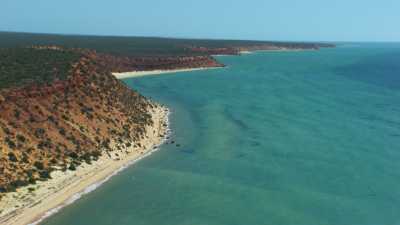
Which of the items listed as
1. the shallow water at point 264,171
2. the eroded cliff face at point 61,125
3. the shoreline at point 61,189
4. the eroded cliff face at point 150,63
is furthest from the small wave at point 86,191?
the eroded cliff face at point 150,63

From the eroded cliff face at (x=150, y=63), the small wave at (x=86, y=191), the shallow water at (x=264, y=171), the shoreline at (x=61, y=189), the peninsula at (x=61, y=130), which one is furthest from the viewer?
the eroded cliff face at (x=150, y=63)

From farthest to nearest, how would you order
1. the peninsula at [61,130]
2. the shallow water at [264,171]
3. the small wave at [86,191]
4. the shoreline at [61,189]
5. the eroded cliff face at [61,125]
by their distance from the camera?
the eroded cliff face at [61,125], the peninsula at [61,130], the shallow water at [264,171], the small wave at [86,191], the shoreline at [61,189]

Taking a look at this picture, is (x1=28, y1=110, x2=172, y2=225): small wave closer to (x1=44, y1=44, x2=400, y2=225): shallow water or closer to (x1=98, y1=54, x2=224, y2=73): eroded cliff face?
(x1=44, y1=44, x2=400, y2=225): shallow water

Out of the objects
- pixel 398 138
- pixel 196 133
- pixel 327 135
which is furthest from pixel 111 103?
pixel 398 138

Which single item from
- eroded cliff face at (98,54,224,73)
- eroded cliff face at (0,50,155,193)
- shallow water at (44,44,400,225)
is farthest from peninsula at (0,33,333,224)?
eroded cliff face at (98,54,224,73)

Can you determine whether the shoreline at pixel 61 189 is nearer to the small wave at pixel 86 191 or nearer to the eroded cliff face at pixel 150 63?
the small wave at pixel 86 191

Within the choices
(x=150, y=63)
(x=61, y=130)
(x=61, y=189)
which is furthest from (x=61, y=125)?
(x=150, y=63)

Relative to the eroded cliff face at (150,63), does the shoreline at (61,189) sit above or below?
below
